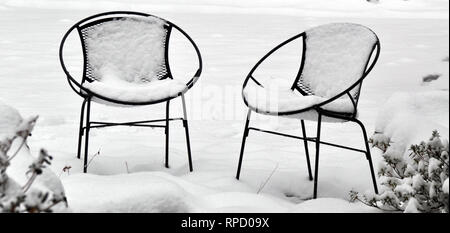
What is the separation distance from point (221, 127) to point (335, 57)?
1201 millimetres

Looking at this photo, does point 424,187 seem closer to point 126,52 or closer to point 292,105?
point 292,105

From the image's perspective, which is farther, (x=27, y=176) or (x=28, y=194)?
(x=27, y=176)

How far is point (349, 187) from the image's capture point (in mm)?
3102

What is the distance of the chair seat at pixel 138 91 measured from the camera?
296 cm

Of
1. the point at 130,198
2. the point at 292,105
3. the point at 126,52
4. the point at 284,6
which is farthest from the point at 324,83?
the point at 284,6

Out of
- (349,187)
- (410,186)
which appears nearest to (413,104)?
(349,187)

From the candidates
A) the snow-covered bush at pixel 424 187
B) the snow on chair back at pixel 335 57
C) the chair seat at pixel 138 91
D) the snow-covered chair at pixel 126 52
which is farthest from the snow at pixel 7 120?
the snow on chair back at pixel 335 57

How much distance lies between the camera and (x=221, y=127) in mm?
4121

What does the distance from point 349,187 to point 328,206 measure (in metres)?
0.58

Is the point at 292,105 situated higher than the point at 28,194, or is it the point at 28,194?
the point at 28,194

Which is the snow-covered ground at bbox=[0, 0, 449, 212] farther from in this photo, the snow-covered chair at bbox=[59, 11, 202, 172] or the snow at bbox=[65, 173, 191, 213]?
the snow-covered chair at bbox=[59, 11, 202, 172]

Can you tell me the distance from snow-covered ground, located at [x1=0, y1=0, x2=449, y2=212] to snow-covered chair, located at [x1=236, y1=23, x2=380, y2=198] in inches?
8.9

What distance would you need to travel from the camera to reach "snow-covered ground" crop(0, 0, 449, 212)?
238 cm

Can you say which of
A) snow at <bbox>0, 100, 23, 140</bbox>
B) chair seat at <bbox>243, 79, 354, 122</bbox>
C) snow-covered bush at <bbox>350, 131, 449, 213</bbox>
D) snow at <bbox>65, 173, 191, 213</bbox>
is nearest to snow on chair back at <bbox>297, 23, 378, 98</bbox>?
chair seat at <bbox>243, 79, 354, 122</bbox>
